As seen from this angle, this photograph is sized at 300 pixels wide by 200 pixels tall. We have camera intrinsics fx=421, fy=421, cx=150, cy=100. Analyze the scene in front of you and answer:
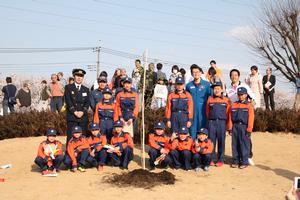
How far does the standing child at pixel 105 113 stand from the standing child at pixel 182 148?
145 centimetres

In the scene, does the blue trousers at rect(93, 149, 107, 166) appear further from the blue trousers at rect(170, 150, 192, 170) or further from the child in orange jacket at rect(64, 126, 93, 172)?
the blue trousers at rect(170, 150, 192, 170)

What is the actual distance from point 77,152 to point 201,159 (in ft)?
8.04

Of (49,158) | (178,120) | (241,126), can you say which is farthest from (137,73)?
(49,158)

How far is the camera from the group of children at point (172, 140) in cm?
824

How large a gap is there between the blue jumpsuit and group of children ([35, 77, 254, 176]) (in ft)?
0.77

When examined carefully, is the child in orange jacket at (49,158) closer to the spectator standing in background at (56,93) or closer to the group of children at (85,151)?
the group of children at (85,151)

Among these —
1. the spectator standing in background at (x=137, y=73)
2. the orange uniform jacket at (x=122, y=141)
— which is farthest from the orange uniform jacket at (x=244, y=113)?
the spectator standing in background at (x=137, y=73)

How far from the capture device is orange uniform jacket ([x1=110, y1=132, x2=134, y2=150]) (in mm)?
8516

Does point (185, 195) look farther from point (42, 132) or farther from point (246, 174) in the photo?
point (42, 132)

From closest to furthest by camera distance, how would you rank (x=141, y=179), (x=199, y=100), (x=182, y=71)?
(x=141, y=179), (x=199, y=100), (x=182, y=71)

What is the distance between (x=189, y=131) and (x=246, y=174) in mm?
1569

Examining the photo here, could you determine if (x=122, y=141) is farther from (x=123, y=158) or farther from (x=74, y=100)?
Result: (x=74, y=100)

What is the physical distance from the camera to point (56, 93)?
49.0 ft

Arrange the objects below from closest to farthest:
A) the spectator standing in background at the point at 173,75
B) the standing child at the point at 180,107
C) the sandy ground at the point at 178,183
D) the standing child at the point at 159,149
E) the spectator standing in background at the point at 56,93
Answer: the sandy ground at the point at 178,183
the standing child at the point at 159,149
the standing child at the point at 180,107
the spectator standing in background at the point at 173,75
the spectator standing in background at the point at 56,93
